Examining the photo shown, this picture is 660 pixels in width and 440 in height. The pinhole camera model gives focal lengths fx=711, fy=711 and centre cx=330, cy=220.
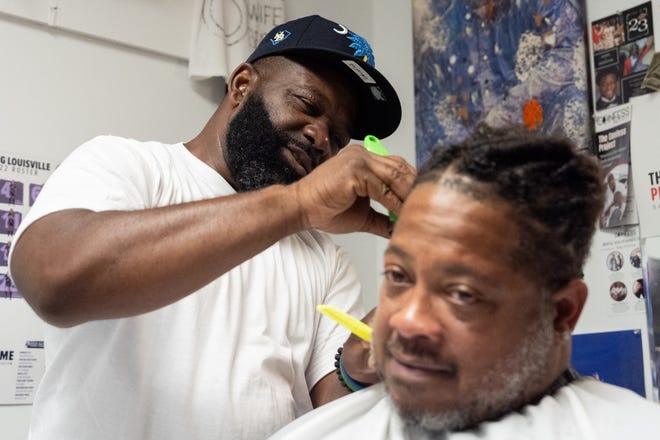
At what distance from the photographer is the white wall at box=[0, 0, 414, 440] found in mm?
1862

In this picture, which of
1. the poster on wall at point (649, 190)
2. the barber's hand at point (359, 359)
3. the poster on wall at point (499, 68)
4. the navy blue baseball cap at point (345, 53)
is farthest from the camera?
the poster on wall at point (499, 68)

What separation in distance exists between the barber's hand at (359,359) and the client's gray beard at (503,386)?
0.26m

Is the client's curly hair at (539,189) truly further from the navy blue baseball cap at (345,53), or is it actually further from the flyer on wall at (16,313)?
the flyer on wall at (16,313)

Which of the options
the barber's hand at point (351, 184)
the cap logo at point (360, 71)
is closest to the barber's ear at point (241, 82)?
the cap logo at point (360, 71)

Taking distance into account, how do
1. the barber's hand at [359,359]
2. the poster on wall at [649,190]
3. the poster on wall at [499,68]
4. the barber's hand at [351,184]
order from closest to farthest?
the barber's hand at [351,184], the barber's hand at [359,359], the poster on wall at [649,190], the poster on wall at [499,68]

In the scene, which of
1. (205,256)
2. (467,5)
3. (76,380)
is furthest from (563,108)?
(76,380)

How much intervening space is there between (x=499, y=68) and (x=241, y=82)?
817 millimetres

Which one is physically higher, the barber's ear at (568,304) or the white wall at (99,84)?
Result: the white wall at (99,84)

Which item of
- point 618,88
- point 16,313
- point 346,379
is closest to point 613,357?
point 618,88

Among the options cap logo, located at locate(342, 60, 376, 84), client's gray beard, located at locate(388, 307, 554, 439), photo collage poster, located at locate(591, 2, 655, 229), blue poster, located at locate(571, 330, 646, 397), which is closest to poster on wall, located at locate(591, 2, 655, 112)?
photo collage poster, located at locate(591, 2, 655, 229)

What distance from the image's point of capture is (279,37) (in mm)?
1442

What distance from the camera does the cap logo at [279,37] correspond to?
4.68 ft

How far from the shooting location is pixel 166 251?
914mm

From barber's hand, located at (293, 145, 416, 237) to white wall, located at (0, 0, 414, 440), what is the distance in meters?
1.19
